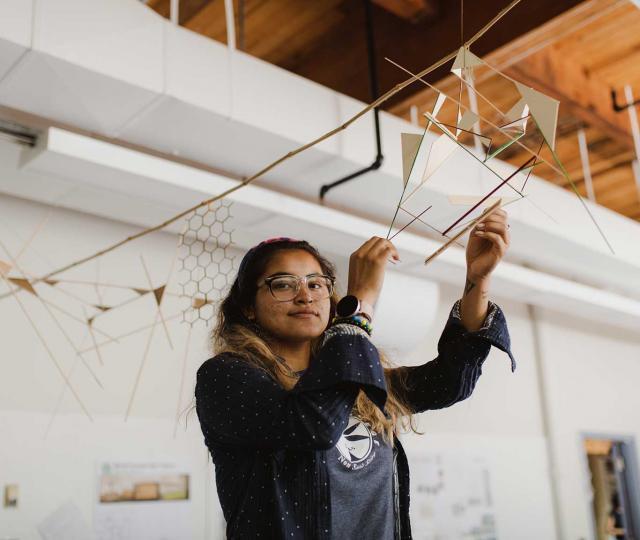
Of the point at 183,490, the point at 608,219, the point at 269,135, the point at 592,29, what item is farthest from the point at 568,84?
the point at 183,490

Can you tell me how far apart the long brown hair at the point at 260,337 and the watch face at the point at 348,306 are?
15 centimetres

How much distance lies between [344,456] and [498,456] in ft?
10.3

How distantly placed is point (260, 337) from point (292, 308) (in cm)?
7

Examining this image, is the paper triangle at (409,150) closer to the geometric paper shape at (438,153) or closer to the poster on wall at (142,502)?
the geometric paper shape at (438,153)

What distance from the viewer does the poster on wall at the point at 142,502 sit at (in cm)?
258

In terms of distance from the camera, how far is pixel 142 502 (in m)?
2.66

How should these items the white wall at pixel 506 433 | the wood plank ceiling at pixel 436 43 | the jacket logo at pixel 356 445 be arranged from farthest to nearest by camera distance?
the white wall at pixel 506 433
the wood plank ceiling at pixel 436 43
the jacket logo at pixel 356 445

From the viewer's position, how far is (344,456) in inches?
43.1

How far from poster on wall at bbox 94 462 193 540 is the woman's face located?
163 centimetres

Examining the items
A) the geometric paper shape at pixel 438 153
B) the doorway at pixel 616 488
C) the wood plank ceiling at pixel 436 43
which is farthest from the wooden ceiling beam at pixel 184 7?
the doorway at pixel 616 488

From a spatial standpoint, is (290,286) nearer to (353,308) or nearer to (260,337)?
(260,337)

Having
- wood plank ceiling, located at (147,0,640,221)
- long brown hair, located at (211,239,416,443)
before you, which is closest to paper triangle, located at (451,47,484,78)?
long brown hair, located at (211,239,416,443)

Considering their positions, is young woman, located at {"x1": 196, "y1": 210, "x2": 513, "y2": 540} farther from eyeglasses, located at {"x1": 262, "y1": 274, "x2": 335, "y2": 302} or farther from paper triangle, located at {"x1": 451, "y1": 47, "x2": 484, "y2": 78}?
paper triangle, located at {"x1": 451, "y1": 47, "x2": 484, "y2": 78}

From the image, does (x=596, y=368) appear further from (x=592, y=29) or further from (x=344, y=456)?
(x=344, y=456)
